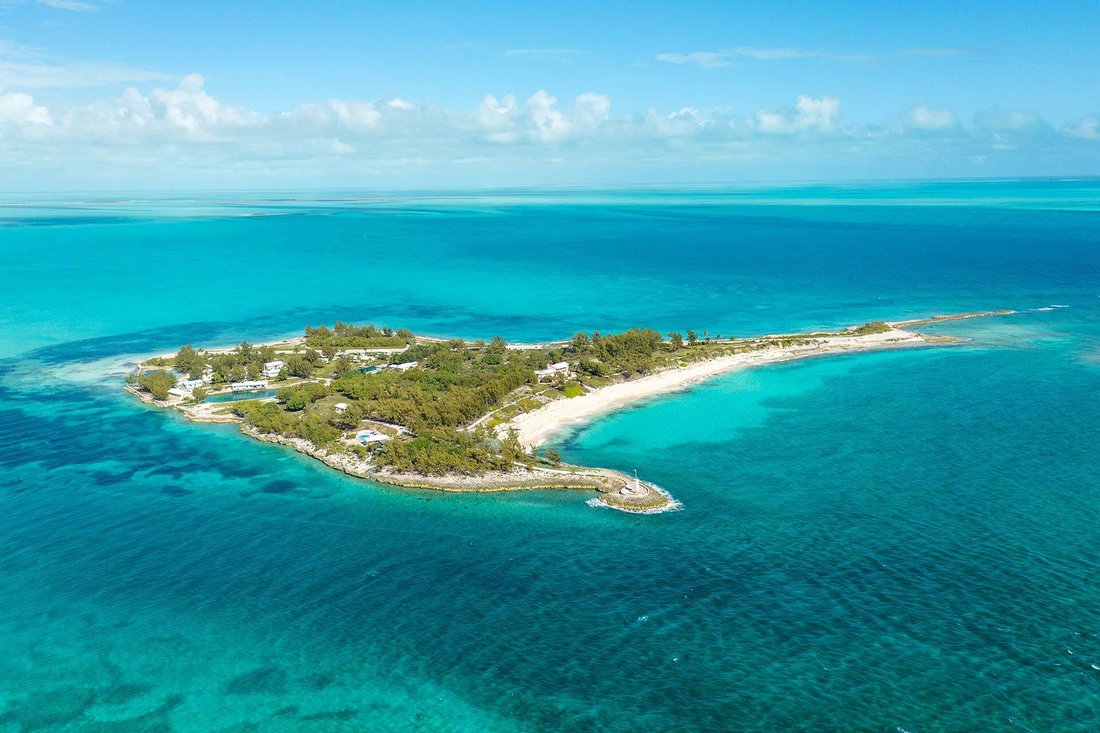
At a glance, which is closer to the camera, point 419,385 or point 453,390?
point 453,390

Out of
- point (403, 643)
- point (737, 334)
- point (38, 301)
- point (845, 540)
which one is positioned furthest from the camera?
point (38, 301)

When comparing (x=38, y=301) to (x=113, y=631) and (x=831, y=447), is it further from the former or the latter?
(x=831, y=447)

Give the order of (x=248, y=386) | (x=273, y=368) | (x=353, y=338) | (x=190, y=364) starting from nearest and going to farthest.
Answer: (x=248, y=386), (x=190, y=364), (x=273, y=368), (x=353, y=338)

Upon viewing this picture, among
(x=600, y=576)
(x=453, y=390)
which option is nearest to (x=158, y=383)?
(x=453, y=390)

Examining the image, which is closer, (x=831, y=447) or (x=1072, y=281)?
(x=831, y=447)

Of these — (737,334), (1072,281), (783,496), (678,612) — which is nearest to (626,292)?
(737,334)

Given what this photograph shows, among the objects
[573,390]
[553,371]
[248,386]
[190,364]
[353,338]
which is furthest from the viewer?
[353,338]

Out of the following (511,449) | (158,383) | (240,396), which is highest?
(158,383)

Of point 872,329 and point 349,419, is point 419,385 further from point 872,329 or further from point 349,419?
point 872,329
